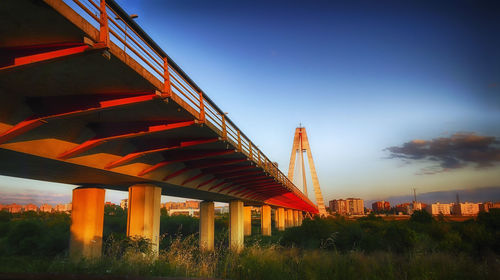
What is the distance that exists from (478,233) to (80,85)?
2412cm

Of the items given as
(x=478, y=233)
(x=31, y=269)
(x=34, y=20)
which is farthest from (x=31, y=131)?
(x=478, y=233)

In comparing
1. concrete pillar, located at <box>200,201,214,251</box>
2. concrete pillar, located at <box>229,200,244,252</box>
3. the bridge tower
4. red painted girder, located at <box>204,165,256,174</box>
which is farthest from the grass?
the bridge tower

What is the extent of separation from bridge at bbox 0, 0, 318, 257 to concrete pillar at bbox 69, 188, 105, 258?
0.04 m

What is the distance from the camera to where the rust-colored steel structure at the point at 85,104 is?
215 inches

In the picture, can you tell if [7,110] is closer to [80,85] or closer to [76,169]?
[80,85]

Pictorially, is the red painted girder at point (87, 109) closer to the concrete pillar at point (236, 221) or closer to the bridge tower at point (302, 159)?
the concrete pillar at point (236, 221)

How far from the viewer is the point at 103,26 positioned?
19.6ft

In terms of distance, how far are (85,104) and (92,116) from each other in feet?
5.63

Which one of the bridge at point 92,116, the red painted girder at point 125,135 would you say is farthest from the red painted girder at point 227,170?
the red painted girder at point 125,135

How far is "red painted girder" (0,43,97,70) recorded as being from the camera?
5.57m

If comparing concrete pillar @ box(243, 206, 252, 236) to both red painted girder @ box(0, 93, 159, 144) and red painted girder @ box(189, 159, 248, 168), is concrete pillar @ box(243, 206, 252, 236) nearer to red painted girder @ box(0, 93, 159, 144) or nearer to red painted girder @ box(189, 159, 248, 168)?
red painted girder @ box(189, 159, 248, 168)

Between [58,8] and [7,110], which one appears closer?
[58,8]

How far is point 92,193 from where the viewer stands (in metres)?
14.0

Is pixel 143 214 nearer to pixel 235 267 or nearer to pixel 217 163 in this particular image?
pixel 217 163
